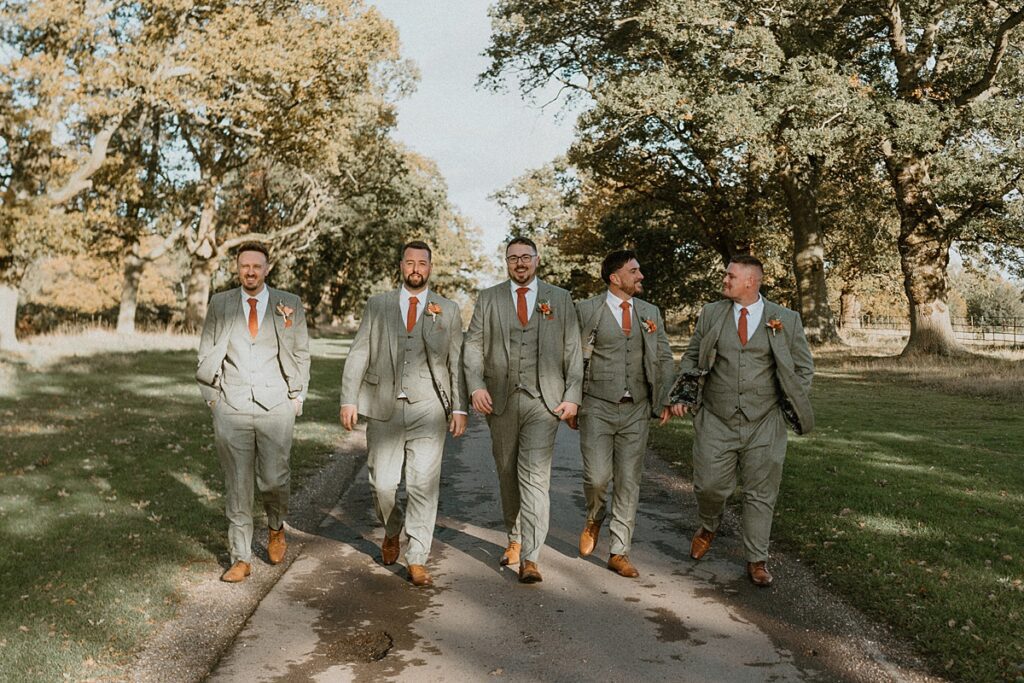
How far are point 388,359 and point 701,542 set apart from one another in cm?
266

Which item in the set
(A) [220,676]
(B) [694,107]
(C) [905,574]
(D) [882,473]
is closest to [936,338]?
(B) [694,107]

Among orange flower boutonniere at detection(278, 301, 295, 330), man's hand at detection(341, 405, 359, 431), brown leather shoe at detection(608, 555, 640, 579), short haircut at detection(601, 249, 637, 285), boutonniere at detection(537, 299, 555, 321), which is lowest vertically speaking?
brown leather shoe at detection(608, 555, 640, 579)

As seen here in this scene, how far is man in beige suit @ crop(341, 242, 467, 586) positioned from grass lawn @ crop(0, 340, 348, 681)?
1452 mm

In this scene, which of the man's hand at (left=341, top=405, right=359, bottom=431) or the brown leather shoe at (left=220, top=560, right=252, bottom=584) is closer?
the brown leather shoe at (left=220, top=560, right=252, bottom=584)

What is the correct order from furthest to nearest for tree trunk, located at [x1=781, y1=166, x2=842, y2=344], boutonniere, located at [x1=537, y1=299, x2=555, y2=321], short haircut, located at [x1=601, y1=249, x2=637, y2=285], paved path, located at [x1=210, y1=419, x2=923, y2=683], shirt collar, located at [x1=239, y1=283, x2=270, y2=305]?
tree trunk, located at [x1=781, y1=166, x2=842, y2=344]
short haircut, located at [x1=601, y1=249, x2=637, y2=285]
shirt collar, located at [x1=239, y1=283, x2=270, y2=305]
boutonniere, located at [x1=537, y1=299, x2=555, y2=321]
paved path, located at [x1=210, y1=419, x2=923, y2=683]

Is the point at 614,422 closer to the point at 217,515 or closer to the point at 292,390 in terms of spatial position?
the point at 292,390

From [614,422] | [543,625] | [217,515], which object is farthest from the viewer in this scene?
[217,515]

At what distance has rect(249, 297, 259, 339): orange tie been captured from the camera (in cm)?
611

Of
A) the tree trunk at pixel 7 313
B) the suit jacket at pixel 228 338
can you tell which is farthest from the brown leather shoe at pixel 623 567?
the tree trunk at pixel 7 313

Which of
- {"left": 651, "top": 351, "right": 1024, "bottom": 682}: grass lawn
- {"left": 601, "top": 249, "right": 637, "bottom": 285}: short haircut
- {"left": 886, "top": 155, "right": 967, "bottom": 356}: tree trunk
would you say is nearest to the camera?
{"left": 651, "top": 351, "right": 1024, "bottom": 682}: grass lawn

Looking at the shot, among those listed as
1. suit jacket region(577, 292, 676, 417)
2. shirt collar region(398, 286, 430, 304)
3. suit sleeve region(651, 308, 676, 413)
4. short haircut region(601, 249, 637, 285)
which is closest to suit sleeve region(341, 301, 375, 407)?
shirt collar region(398, 286, 430, 304)

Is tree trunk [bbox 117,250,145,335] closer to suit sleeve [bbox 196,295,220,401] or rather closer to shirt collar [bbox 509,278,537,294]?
suit sleeve [bbox 196,295,220,401]

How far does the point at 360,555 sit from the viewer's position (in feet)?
21.5

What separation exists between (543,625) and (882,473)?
6148mm
